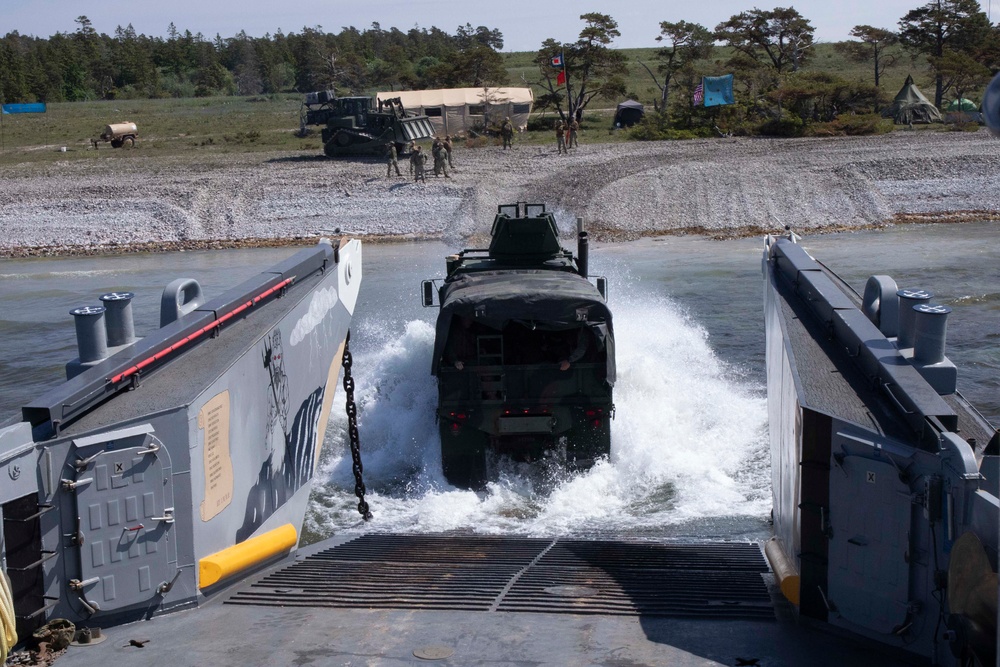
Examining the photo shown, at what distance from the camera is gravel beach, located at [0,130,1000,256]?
1188 inches

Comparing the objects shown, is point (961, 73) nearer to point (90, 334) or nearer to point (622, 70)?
point (622, 70)

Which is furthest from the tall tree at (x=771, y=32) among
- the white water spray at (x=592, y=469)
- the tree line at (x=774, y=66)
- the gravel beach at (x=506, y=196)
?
the white water spray at (x=592, y=469)

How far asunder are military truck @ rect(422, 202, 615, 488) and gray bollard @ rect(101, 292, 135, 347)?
11.2 ft

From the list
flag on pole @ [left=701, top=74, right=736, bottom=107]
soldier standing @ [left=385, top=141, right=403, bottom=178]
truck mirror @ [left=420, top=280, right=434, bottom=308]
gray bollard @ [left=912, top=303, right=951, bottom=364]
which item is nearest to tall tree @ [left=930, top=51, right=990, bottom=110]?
flag on pole @ [left=701, top=74, right=736, bottom=107]

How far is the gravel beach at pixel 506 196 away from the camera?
30.2m

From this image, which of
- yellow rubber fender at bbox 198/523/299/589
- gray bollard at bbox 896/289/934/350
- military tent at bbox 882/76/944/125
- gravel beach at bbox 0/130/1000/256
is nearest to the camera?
yellow rubber fender at bbox 198/523/299/589

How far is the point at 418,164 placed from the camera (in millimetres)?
32188

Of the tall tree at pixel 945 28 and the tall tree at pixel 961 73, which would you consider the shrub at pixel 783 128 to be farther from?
the tall tree at pixel 945 28

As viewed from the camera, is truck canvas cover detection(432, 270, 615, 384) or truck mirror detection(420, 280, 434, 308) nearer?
truck canvas cover detection(432, 270, 615, 384)

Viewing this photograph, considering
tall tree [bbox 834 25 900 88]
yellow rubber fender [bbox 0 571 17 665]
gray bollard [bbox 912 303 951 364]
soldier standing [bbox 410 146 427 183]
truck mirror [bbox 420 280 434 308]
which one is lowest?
yellow rubber fender [bbox 0 571 17 665]

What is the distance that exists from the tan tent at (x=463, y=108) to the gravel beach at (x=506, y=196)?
8.83 m

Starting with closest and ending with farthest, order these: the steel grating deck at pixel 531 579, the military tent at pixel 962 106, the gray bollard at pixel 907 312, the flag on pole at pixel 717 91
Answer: the steel grating deck at pixel 531 579 < the gray bollard at pixel 907 312 < the flag on pole at pixel 717 91 < the military tent at pixel 962 106

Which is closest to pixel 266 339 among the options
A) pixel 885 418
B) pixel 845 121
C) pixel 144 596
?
pixel 144 596

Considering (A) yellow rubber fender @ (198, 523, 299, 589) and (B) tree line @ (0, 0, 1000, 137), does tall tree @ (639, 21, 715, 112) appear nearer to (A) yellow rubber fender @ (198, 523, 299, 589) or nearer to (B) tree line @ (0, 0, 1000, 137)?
(B) tree line @ (0, 0, 1000, 137)
